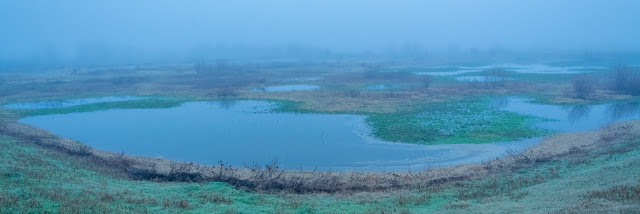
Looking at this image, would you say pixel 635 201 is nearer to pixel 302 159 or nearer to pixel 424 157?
pixel 424 157

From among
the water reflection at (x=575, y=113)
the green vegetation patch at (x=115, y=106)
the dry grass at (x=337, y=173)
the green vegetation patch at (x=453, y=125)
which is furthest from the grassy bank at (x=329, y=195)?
A: the green vegetation patch at (x=115, y=106)

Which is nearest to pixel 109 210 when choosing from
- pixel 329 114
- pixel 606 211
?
pixel 606 211

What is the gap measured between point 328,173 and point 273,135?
10018 mm

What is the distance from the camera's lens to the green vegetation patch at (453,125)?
77.2ft

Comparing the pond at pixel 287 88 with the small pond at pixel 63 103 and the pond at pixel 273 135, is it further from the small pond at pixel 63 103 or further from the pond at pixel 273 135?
the small pond at pixel 63 103

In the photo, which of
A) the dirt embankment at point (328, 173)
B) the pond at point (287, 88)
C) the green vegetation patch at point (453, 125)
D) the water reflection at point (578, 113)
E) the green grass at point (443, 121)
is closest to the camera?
the dirt embankment at point (328, 173)

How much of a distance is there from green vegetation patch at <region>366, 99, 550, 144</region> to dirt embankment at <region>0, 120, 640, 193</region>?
269 centimetres

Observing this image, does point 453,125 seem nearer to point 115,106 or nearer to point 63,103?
point 115,106

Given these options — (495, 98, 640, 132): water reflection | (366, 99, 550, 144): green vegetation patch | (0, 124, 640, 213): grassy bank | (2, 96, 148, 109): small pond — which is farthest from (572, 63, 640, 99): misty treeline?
(2, 96, 148, 109): small pond

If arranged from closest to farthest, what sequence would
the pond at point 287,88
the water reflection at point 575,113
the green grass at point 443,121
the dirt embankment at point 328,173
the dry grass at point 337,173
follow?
1. the dry grass at point 337,173
2. the dirt embankment at point 328,173
3. the green grass at point 443,121
4. the water reflection at point 575,113
5. the pond at point 287,88

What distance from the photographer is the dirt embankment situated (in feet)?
48.0

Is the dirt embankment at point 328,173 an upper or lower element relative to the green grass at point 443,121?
upper

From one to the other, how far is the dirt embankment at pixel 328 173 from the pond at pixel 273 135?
1.82 meters

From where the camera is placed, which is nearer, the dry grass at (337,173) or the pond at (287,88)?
the dry grass at (337,173)
